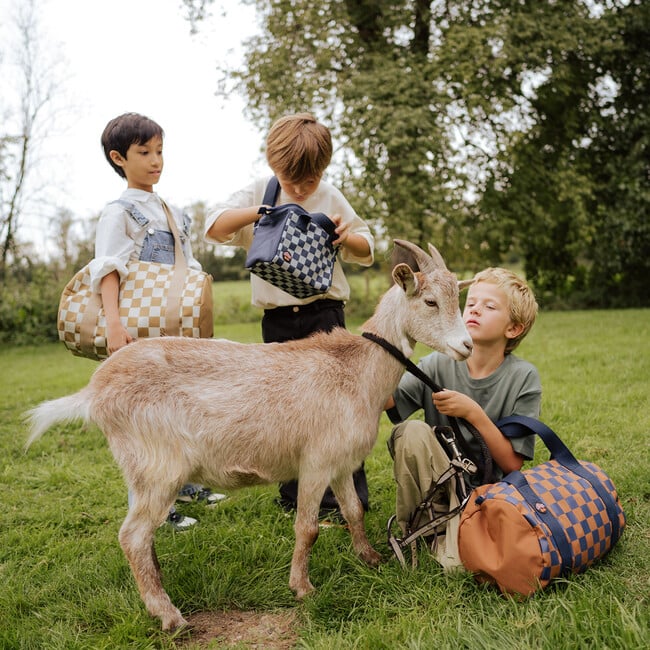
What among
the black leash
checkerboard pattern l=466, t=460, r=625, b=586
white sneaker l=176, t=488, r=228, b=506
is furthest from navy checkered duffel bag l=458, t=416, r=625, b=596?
white sneaker l=176, t=488, r=228, b=506

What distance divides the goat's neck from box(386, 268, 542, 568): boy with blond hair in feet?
1.03

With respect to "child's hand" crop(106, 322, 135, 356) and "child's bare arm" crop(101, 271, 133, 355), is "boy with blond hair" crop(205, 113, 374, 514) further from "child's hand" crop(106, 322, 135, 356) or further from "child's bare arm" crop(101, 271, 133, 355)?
"child's hand" crop(106, 322, 135, 356)

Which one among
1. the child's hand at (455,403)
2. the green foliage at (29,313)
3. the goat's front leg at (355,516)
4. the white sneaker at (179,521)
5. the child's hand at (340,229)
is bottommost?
the green foliage at (29,313)

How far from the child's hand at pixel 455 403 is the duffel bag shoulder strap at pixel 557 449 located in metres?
0.23

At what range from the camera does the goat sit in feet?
9.01

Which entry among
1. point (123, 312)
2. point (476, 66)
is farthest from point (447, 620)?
point (476, 66)

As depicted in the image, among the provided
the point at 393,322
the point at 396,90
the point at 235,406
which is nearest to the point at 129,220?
the point at 235,406

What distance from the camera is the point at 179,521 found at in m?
3.92

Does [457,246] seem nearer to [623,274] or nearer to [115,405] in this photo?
[623,274]

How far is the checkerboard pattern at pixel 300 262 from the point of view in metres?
3.00

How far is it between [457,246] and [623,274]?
4913 millimetres

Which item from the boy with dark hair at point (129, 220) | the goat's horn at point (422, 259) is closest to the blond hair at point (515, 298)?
the goat's horn at point (422, 259)

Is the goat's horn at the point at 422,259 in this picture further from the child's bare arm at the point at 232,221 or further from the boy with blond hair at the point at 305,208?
the child's bare arm at the point at 232,221

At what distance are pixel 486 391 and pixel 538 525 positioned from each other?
86 cm
